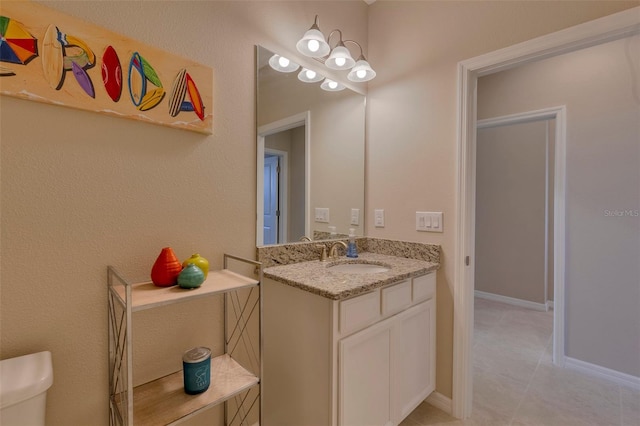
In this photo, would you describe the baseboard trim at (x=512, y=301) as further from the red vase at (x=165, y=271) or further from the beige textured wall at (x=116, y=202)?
the red vase at (x=165, y=271)

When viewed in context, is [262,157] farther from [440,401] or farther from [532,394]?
[532,394]

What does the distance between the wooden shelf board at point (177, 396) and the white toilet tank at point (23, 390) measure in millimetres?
295

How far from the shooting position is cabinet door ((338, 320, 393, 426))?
1.20 m

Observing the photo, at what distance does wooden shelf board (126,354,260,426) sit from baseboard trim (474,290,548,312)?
3.57 meters

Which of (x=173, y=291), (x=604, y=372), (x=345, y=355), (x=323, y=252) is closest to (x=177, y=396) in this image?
(x=173, y=291)

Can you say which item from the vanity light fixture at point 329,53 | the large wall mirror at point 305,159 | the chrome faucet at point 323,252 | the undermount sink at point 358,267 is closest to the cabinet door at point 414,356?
the undermount sink at point 358,267

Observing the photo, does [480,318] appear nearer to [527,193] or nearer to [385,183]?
[527,193]

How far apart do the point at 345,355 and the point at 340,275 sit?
358 millimetres

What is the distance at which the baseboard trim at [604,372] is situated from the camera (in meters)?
1.98

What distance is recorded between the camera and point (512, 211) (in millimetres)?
3566

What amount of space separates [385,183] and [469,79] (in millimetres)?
775

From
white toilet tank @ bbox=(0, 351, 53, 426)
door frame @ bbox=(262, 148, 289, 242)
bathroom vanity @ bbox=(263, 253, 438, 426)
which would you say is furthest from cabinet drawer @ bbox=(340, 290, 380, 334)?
white toilet tank @ bbox=(0, 351, 53, 426)

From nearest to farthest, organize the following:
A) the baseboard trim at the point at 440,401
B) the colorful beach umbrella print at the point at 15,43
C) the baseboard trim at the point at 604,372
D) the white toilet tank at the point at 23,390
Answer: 1. the white toilet tank at the point at 23,390
2. the colorful beach umbrella print at the point at 15,43
3. the baseboard trim at the point at 440,401
4. the baseboard trim at the point at 604,372

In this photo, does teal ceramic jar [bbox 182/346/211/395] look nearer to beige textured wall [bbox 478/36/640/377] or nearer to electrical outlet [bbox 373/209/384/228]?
electrical outlet [bbox 373/209/384/228]
